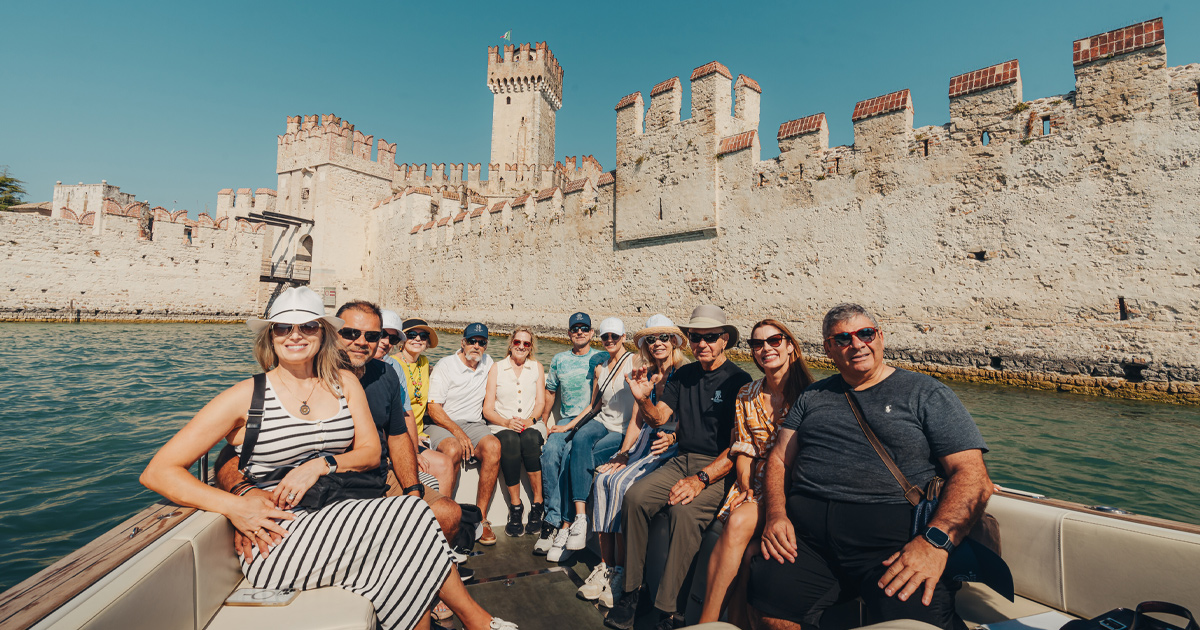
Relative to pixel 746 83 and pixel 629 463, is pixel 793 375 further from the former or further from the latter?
pixel 746 83

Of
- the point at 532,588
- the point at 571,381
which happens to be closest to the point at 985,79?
the point at 571,381

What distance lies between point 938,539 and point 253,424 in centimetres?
250

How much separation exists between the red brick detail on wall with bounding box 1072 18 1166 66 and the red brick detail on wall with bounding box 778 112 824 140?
423 cm

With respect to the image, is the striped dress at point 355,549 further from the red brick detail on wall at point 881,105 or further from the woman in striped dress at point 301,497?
the red brick detail on wall at point 881,105

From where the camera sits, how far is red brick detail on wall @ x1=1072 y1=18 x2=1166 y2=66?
812cm

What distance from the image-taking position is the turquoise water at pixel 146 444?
4207 millimetres

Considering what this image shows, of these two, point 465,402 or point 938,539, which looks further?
point 465,402

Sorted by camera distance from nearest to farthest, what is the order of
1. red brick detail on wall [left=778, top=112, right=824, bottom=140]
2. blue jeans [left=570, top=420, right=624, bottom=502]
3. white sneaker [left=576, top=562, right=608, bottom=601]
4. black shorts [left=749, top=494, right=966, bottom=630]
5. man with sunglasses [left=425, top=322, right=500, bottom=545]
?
black shorts [left=749, top=494, right=966, bottom=630] < white sneaker [left=576, top=562, right=608, bottom=601] < blue jeans [left=570, top=420, right=624, bottom=502] < man with sunglasses [left=425, top=322, right=500, bottom=545] < red brick detail on wall [left=778, top=112, right=824, bottom=140]

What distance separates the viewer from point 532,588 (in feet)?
9.57

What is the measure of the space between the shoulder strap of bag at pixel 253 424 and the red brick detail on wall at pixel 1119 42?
11895mm

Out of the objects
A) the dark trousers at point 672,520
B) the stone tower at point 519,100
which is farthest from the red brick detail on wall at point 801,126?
the stone tower at point 519,100

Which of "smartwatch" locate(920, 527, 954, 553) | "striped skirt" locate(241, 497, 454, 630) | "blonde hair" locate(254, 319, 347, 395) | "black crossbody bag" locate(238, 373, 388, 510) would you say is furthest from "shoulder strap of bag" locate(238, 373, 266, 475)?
"smartwatch" locate(920, 527, 954, 553)

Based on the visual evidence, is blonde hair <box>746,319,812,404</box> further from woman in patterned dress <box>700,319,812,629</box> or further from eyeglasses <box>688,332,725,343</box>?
eyeglasses <box>688,332,725,343</box>

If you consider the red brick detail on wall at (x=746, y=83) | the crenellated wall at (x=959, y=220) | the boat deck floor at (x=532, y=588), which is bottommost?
the boat deck floor at (x=532, y=588)
